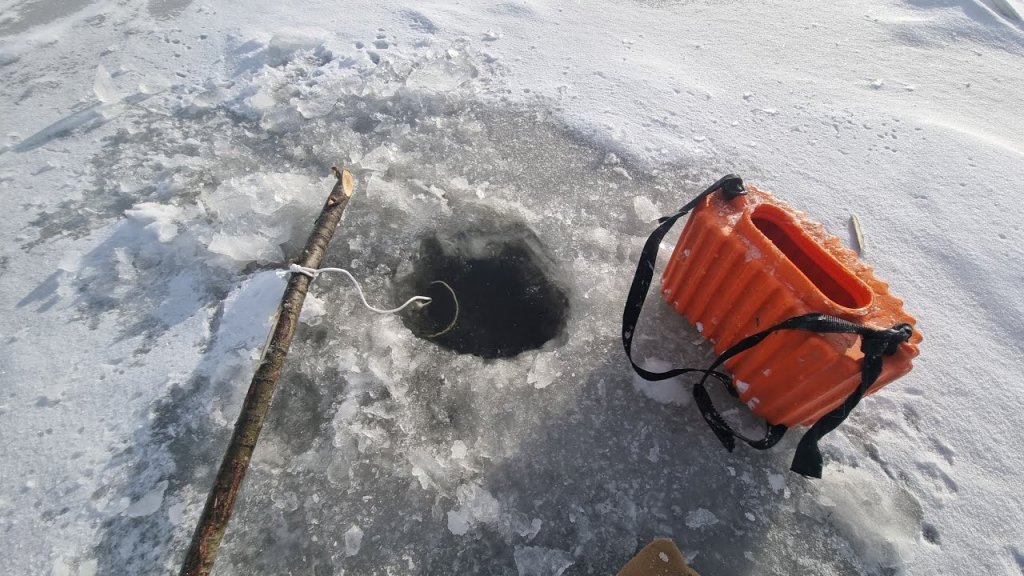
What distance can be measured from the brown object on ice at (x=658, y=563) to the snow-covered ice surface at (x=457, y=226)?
122 millimetres

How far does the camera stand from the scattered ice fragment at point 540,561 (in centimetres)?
186

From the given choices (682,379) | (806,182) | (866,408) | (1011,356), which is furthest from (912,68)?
(682,379)

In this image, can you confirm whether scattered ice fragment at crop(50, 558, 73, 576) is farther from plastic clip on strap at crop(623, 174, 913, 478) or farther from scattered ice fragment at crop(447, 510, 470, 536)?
plastic clip on strap at crop(623, 174, 913, 478)

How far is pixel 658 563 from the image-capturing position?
5.90ft

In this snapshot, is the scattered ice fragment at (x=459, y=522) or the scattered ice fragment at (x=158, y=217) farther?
the scattered ice fragment at (x=158, y=217)

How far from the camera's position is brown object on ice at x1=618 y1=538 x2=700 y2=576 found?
1779mm

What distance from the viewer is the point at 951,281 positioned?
2.79 metres

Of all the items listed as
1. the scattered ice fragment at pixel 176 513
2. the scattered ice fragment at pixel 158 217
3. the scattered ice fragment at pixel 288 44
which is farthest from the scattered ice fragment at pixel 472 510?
the scattered ice fragment at pixel 288 44

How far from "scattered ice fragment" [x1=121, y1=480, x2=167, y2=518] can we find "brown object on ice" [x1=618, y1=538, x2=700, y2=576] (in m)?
1.79

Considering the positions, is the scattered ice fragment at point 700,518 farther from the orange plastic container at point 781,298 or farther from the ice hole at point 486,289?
the ice hole at point 486,289

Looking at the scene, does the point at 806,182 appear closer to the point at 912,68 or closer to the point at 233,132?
the point at 912,68

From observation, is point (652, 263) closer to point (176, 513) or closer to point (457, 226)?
point (457, 226)

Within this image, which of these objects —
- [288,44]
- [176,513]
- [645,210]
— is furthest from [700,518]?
[288,44]

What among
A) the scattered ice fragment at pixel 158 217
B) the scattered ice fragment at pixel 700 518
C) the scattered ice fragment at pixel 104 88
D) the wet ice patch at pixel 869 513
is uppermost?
the scattered ice fragment at pixel 104 88
